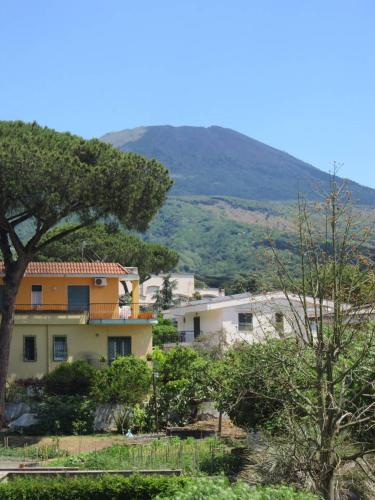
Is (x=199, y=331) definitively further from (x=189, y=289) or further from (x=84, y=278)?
(x=189, y=289)

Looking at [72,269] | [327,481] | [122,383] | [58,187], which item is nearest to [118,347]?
[72,269]

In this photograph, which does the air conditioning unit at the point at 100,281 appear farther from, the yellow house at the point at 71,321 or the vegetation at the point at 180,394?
the vegetation at the point at 180,394

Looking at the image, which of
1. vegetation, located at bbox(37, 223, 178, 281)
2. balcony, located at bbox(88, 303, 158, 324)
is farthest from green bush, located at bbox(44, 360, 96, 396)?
vegetation, located at bbox(37, 223, 178, 281)

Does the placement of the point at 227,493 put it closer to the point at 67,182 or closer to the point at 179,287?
the point at 67,182

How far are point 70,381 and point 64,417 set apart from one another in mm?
2884

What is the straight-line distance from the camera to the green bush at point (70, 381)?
110ft

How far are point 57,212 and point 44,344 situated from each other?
6857 mm

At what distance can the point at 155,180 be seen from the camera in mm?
33438

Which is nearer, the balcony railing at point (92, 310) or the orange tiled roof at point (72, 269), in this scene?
the balcony railing at point (92, 310)

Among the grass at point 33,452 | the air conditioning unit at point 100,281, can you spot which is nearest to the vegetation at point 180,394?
the grass at point 33,452

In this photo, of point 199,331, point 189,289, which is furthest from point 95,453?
point 189,289

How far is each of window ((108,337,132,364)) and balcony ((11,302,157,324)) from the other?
920 millimetres

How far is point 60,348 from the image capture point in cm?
3597

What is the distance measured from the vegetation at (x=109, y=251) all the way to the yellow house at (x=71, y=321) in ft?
40.5
